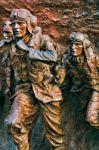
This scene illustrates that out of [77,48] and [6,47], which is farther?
[6,47]

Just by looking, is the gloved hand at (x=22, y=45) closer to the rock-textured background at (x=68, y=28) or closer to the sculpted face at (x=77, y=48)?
the sculpted face at (x=77, y=48)

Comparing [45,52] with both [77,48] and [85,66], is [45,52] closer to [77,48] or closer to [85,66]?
[77,48]

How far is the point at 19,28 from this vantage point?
9.25 metres

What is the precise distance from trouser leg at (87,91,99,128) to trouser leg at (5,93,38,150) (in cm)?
72

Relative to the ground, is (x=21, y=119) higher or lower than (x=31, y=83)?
lower

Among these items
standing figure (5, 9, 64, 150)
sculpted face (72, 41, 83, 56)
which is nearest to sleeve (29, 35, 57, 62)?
standing figure (5, 9, 64, 150)

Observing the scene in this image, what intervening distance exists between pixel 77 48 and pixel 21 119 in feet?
3.89

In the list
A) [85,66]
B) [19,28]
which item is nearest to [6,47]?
[19,28]

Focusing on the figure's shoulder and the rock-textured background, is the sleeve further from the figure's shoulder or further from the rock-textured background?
the rock-textured background

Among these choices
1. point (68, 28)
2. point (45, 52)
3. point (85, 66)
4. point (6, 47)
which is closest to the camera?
point (45, 52)

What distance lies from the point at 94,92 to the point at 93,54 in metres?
0.51

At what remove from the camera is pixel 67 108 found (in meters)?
10.0

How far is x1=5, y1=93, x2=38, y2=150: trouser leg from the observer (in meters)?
9.22

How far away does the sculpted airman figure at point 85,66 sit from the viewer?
9.28 m
